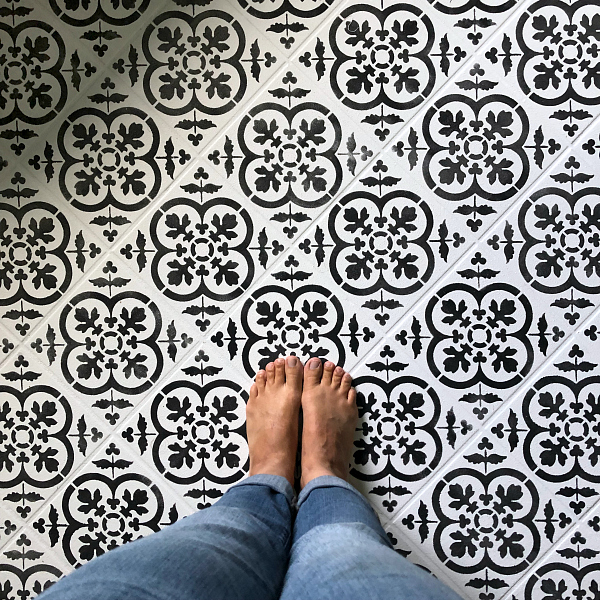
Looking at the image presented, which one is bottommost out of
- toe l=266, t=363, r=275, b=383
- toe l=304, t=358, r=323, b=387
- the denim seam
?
the denim seam

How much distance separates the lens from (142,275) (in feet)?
3.12

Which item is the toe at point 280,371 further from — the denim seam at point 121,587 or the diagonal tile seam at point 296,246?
the denim seam at point 121,587

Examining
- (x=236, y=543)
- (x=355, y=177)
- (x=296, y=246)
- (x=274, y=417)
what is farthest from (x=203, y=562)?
(x=355, y=177)

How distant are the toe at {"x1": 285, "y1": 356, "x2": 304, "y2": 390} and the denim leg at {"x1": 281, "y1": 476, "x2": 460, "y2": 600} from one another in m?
0.18

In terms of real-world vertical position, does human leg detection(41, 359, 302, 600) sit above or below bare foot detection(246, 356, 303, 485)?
below

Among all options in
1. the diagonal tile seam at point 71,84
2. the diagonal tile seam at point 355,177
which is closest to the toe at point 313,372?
the diagonal tile seam at point 355,177

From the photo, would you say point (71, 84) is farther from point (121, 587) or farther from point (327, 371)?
point (121, 587)

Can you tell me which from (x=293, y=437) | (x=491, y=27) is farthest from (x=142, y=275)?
(x=491, y=27)

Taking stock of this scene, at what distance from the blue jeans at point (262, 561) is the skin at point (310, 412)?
0.08 m

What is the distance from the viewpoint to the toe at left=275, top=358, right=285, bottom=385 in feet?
3.09

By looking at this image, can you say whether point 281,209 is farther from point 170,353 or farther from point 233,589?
point 233,589

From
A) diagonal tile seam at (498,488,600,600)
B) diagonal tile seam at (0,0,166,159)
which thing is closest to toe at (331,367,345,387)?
diagonal tile seam at (498,488,600,600)

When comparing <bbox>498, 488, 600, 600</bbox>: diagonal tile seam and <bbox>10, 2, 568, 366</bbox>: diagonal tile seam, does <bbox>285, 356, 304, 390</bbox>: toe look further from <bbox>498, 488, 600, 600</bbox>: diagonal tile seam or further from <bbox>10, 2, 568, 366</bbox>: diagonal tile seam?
<bbox>498, 488, 600, 600</bbox>: diagonal tile seam

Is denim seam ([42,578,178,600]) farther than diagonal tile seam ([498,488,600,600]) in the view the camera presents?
No
